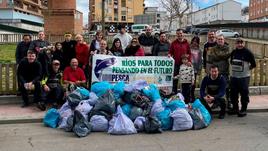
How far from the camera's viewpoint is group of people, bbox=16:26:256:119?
399 inches

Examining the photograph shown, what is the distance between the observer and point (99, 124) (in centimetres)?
856

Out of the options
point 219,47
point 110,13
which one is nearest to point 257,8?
point 110,13

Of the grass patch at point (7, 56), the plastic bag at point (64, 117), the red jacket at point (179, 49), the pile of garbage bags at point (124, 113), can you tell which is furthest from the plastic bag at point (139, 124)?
the grass patch at point (7, 56)

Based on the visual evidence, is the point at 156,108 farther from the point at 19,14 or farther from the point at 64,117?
the point at 19,14

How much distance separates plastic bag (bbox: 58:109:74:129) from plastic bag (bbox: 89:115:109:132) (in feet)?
1.88

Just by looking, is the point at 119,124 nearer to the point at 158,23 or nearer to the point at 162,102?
the point at 162,102

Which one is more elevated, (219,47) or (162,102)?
(219,47)

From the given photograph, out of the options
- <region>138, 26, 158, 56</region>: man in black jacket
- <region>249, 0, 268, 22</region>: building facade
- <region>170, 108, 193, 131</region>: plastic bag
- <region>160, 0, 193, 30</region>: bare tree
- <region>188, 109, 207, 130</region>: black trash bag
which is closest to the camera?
<region>170, 108, 193, 131</region>: plastic bag

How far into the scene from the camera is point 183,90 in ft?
35.8

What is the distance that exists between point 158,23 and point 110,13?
32.2 metres

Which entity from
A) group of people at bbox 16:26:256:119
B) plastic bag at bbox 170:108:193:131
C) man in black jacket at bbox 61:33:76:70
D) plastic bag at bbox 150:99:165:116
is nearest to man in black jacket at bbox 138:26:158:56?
group of people at bbox 16:26:256:119

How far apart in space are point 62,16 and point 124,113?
2205 centimetres

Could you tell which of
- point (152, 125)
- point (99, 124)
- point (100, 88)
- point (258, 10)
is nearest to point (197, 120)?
point (152, 125)

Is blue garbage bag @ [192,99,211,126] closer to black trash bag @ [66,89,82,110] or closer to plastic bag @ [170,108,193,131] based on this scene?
plastic bag @ [170,108,193,131]
